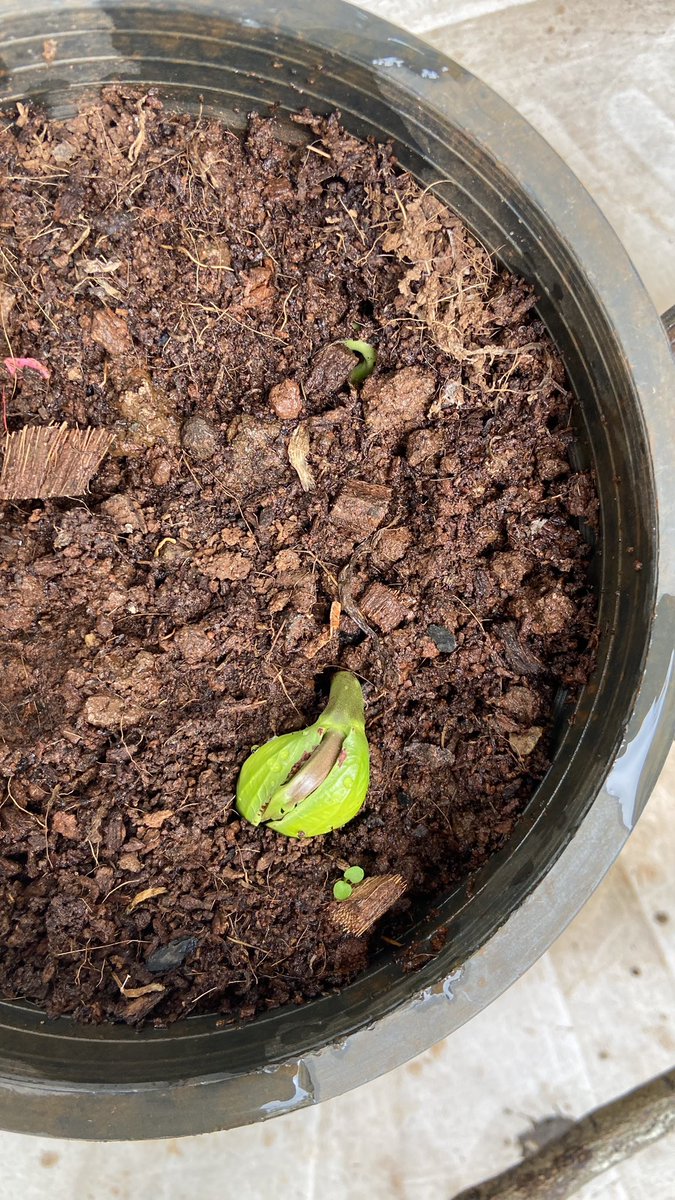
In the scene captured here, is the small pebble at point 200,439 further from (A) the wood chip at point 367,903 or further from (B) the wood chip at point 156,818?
(A) the wood chip at point 367,903

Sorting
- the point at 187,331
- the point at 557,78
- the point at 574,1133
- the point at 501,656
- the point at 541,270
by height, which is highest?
the point at 557,78

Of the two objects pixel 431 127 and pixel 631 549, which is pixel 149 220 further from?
pixel 631 549

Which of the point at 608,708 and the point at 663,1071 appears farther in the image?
the point at 663,1071

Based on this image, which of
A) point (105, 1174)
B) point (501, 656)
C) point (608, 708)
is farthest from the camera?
point (105, 1174)

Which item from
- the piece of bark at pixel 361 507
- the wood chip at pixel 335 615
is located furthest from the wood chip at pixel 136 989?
the piece of bark at pixel 361 507

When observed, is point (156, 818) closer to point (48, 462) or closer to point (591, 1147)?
point (48, 462)

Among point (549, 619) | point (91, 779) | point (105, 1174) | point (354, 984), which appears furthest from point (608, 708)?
point (105, 1174)
